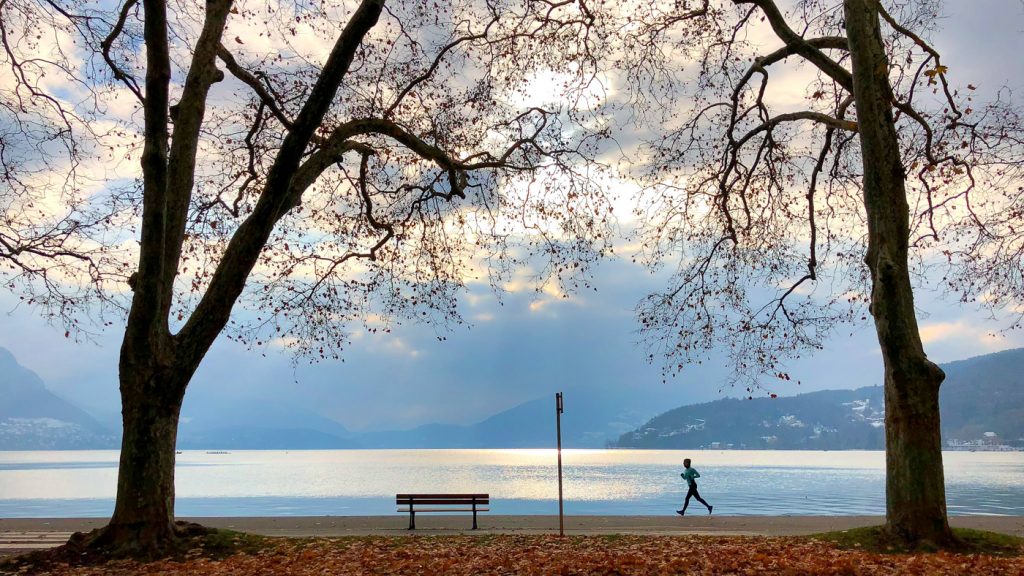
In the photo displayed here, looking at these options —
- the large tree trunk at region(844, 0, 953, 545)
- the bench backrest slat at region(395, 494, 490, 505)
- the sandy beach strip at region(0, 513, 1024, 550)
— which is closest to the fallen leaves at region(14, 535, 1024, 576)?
the large tree trunk at region(844, 0, 953, 545)

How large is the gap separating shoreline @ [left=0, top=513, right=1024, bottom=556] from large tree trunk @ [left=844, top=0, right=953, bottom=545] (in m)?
4.53

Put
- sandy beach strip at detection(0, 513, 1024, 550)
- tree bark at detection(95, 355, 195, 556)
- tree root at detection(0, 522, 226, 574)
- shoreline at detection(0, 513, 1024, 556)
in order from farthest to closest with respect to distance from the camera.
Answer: sandy beach strip at detection(0, 513, 1024, 550), shoreline at detection(0, 513, 1024, 556), tree bark at detection(95, 355, 195, 556), tree root at detection(0, 522, 226, 574)

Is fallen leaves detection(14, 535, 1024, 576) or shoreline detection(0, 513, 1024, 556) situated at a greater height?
fallen leaves detection(14, 535, 1024, 576)

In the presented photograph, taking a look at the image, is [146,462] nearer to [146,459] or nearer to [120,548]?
[146,459]

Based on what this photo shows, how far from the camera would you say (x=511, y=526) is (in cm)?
1852

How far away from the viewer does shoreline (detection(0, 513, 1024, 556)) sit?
16172 mm

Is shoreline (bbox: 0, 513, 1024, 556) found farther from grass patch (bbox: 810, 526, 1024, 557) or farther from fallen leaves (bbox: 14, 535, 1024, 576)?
grass patch (bbox: 810, 526, 1024, 557)

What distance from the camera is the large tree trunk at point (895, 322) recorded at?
429 inches

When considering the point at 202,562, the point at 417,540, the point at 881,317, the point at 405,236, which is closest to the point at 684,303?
the point at 881,317

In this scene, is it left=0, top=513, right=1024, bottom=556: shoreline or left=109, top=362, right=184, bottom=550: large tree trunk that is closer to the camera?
left=109, top=362, right=184, bottom=550: large tree trunk

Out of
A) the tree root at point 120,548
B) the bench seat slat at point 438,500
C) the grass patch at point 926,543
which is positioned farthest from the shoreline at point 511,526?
the tree root at point 120,548

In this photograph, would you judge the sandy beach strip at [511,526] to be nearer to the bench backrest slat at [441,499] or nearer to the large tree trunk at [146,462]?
the bench backrest slat at [441,499]

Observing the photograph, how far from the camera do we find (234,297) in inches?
469

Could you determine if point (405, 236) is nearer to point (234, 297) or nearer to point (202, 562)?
point (234, 297)
